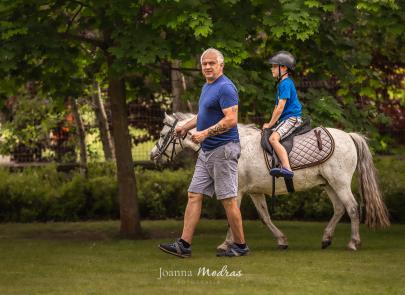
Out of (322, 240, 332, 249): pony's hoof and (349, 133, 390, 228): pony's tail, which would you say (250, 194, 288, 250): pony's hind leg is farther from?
(349, 133, 390, 228): pony's tail

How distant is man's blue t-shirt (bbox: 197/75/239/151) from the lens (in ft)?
36.5

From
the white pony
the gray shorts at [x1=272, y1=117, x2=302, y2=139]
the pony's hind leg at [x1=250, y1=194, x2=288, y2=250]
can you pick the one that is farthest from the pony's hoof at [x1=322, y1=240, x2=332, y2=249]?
the gray shorts at [x1=272, y1=117, x2=302, y2=139]

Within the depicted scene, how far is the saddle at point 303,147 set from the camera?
12.9 m

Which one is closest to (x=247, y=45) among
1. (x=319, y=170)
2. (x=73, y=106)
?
Result: (x=319, y=170)

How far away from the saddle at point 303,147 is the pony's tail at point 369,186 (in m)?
0.49

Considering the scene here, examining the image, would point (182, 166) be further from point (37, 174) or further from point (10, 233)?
point (10, 233)

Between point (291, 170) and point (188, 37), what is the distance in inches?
98.5

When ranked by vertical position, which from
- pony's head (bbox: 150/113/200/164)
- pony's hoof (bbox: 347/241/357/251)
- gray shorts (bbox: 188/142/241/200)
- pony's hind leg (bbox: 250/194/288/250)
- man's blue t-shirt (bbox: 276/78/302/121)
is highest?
man's blue t-shirt (bbox: 276/78/302/121)

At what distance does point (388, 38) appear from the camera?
61.7ft

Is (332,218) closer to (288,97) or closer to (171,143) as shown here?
(288,97)

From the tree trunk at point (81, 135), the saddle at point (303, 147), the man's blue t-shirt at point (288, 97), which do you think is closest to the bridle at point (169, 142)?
the saddle at point (303, 147)

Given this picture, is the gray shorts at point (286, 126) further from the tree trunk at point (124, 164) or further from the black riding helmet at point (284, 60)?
the tree trunk at point (124, 164)

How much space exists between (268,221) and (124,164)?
9.82 ft

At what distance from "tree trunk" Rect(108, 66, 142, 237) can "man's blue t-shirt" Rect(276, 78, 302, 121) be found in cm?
351
